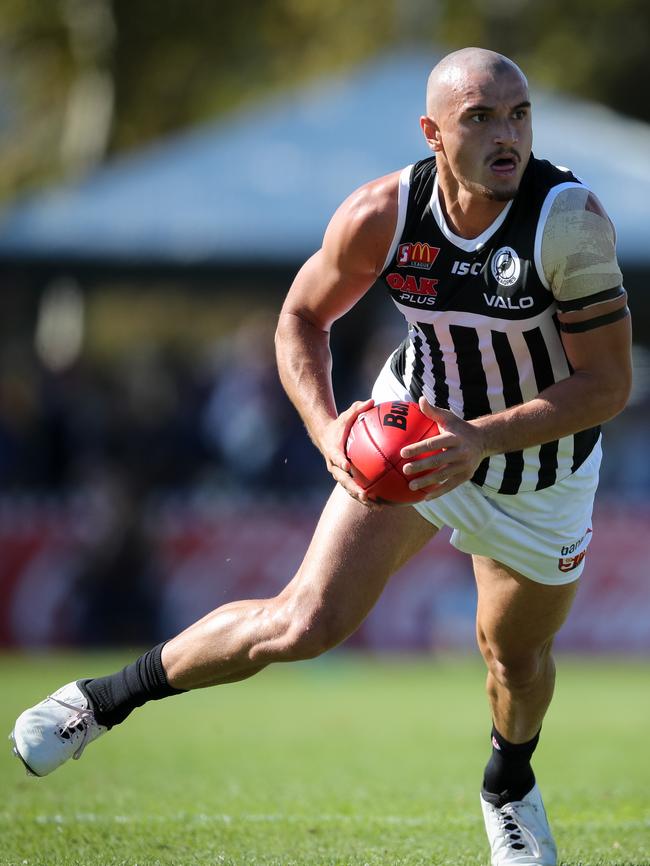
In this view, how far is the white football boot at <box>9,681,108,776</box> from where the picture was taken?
16.0 feet

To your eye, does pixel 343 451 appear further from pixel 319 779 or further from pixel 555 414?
pixel 319 779

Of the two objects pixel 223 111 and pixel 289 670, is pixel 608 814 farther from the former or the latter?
pixel 223 111

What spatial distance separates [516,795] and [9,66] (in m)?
23.8

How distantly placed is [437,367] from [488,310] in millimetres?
390

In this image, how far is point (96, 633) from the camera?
43.1ft

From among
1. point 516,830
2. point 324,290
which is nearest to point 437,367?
point 324,290

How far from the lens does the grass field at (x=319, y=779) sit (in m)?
5.20

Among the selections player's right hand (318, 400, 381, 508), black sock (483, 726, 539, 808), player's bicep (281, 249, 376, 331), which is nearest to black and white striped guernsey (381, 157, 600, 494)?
player's bicep (281, 249, 376, 331)

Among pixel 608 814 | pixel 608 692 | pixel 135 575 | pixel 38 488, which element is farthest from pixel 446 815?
pixel 38 488

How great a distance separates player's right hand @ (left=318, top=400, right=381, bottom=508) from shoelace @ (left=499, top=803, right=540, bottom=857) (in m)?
1.47

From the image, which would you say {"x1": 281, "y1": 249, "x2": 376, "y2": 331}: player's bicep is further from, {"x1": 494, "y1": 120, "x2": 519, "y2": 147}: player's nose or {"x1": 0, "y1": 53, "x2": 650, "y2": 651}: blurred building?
{"x1": 0, "y1": 53, "x2": 650, "y2": 651}: blurred building

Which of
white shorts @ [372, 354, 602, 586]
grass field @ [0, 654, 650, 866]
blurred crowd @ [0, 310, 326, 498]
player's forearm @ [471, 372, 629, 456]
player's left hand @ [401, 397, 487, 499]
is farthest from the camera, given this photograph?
blurred crowd @ [0, 310, 326, 498]

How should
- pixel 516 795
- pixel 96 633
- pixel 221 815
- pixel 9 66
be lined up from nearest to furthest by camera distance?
pixel 516 795 → pixel 221 815 → pixel 96 633 → pixel 9 66

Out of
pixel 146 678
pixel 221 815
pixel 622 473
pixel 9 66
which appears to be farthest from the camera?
pixel 9 66
